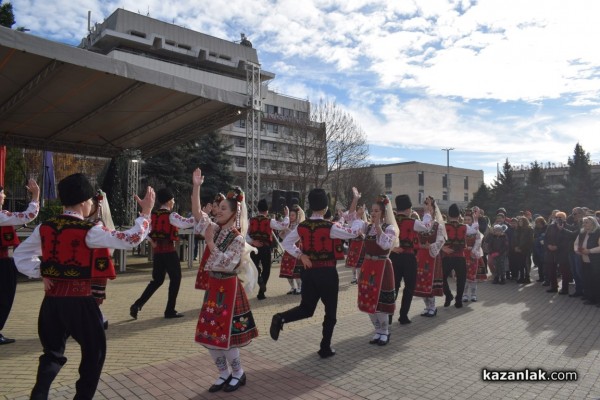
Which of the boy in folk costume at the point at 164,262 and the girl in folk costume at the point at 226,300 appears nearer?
the girl in folk costume at the point at 226,300

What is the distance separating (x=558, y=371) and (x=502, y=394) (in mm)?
1273

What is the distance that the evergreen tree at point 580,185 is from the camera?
121 ft

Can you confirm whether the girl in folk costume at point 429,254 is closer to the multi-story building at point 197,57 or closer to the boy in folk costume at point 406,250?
the boy in folk costume at point 406,250

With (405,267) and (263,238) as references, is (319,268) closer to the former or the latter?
(405,267)

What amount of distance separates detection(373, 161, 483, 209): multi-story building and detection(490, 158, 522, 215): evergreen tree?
64.0ft

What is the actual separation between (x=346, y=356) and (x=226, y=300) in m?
2.15

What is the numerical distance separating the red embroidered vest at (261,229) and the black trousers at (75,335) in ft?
21.0

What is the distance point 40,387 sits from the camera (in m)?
3.48

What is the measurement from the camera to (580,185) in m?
37.2

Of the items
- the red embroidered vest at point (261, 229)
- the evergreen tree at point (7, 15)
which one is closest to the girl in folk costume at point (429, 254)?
the red embroidered vest at point (261, 229)

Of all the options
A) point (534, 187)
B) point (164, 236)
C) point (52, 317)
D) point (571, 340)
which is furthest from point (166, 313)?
point (534, 187)

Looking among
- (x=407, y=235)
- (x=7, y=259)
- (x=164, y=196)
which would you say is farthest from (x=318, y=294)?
(x=7, y=259)

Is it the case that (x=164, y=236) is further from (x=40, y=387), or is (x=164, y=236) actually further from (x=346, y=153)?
A: (x=346, y=153)

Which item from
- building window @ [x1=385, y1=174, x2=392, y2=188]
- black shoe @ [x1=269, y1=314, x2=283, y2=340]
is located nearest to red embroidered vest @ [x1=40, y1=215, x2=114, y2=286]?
black shoe @ [x1=269, y1=314, x2=283, y2=340]
